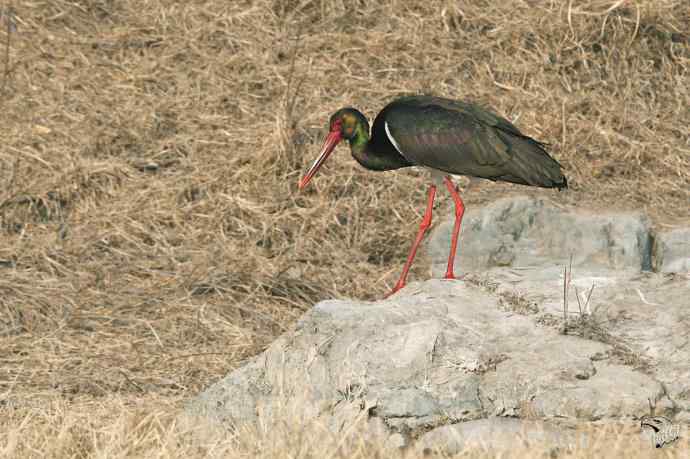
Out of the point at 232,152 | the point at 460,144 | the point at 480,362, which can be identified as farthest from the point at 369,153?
the point at 480,362

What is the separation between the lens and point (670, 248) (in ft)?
22.6

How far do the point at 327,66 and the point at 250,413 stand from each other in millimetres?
4707

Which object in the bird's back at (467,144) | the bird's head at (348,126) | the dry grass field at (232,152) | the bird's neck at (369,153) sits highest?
the bird's back at (467,144)

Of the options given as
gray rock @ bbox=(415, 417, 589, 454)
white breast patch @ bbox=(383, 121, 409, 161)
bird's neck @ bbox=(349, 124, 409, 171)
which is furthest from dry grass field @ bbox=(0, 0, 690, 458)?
gray rock @ bbox=(415, 417, 589, 454)

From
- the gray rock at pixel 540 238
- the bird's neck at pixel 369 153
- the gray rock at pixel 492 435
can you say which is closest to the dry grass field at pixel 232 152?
the gray rock at pixel 540 238

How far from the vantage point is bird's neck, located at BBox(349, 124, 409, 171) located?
625 centimetres

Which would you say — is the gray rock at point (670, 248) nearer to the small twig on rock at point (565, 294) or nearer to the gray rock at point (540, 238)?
→ the gray rock at point (540, 238)

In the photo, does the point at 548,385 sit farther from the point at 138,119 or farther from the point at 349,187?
the point at 138,119

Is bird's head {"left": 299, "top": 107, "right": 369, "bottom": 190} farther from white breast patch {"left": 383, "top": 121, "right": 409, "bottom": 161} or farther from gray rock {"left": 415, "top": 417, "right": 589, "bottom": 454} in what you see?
gray rock {"left": 415, "top": 417, "right": 589, "bottom": 454}

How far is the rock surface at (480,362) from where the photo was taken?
4.00 meters

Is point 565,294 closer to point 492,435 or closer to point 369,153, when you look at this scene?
point 492,435

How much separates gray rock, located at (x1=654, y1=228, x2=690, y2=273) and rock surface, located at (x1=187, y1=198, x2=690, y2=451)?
206 cm

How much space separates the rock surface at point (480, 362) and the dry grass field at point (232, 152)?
36.0 inches

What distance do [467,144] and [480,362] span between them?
203cm
